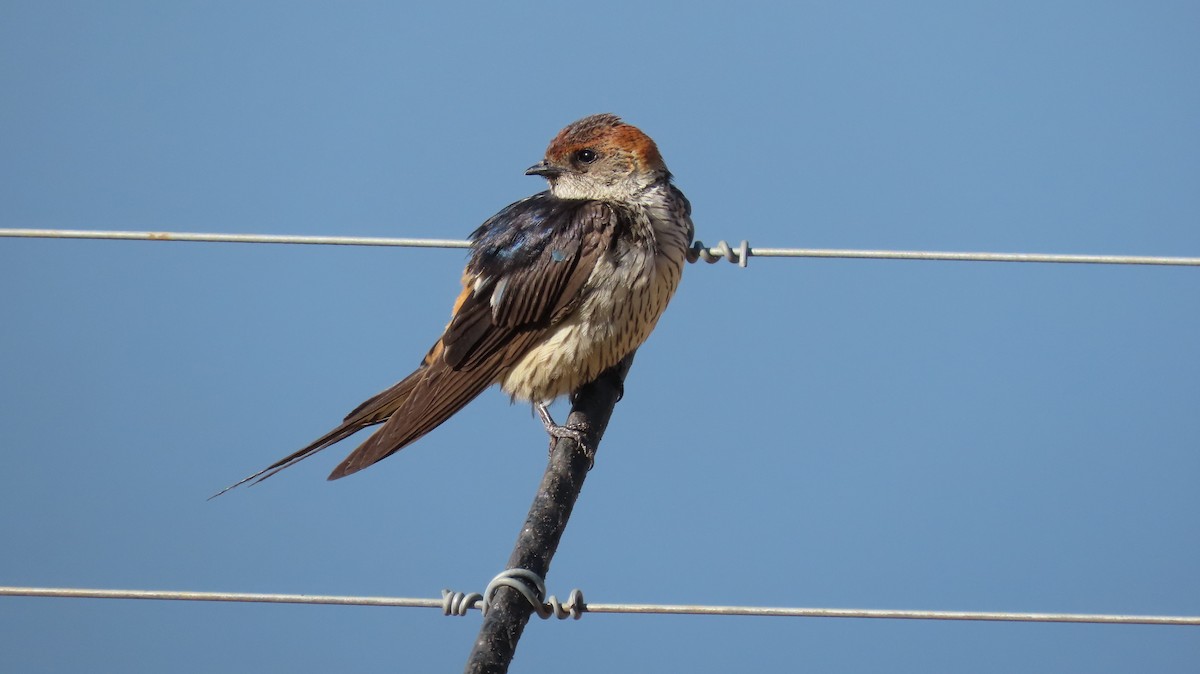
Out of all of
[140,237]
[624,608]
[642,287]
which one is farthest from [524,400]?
[624,608]

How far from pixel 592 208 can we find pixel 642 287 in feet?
0.74

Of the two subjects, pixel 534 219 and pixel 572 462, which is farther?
pixel 534 219

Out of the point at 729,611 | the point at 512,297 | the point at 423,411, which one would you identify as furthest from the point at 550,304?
the point at 729,611

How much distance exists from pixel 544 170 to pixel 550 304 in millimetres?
435

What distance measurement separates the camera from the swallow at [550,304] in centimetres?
326

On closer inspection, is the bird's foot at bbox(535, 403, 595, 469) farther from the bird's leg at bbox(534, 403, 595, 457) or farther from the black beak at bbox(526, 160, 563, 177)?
the black beak at bbox(526, 160, 563, 177)

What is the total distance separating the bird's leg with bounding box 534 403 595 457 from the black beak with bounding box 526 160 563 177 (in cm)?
60

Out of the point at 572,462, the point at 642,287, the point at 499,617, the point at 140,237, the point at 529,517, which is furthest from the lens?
the point at 642,287

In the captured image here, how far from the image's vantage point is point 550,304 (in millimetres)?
3305

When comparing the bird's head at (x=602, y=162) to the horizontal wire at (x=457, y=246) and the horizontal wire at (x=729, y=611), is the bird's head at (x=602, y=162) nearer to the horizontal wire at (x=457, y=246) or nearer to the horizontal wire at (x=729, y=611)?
the horizontal wire at (x=457, y=246)

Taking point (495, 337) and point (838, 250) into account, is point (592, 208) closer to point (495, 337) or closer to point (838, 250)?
point (495, 337)

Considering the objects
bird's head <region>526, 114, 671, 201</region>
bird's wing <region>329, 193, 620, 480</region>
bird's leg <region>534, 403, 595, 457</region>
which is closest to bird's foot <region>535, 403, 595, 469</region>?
bird's leg <region>534, 403, 595, 457</region>

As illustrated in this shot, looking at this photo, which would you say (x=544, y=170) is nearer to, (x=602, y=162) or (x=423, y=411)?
(x=602, y=162)

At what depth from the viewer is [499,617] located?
2043 millimetres
